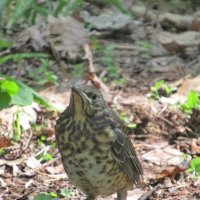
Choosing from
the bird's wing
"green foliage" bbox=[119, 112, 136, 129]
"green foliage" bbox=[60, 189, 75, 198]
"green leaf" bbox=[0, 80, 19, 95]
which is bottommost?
"green foliage" bbox=[60, 189, 75, 198]

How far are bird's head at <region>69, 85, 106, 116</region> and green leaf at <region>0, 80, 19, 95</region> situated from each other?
3.64ft

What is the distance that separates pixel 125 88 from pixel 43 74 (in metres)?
0.80

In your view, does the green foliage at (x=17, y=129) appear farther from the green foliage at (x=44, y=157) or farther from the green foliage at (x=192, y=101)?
the green foliage at (x=192, y=101)

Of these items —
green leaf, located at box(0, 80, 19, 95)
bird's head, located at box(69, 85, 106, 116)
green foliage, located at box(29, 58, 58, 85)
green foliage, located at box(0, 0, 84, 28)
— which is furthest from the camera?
green foliage, located at box(0, 0, 84, 28)

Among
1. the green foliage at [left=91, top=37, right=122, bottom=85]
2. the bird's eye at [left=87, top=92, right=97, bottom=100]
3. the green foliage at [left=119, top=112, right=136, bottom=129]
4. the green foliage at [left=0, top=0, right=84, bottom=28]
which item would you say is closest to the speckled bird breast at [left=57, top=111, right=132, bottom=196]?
the bird's eye at [left=87, top=92, right=97, bottom=100]

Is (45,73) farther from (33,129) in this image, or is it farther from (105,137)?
(105,137)

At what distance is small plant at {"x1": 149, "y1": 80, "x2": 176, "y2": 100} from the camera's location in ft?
20.4

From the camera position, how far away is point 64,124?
13.4 ft

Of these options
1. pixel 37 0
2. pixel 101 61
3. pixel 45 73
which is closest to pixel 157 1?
pixel 37 0

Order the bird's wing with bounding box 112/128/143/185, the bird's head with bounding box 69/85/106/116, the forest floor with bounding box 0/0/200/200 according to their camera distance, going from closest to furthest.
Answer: the bird's head with bounding box 69/85/106/116 < the bird's wing with bounding box 112/128/143/185 < the forest floor with bounding box 0/0/200/200

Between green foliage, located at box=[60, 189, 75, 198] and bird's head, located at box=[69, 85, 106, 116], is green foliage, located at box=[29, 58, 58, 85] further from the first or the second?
bird's head, located at box=[69, 85, 106, 116]

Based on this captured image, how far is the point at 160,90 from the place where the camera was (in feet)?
20.8

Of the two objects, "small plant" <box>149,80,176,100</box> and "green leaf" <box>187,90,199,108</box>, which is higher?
"green leaf" <box>187,90,199,108</box>

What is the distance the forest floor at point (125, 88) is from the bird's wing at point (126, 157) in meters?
0.32
